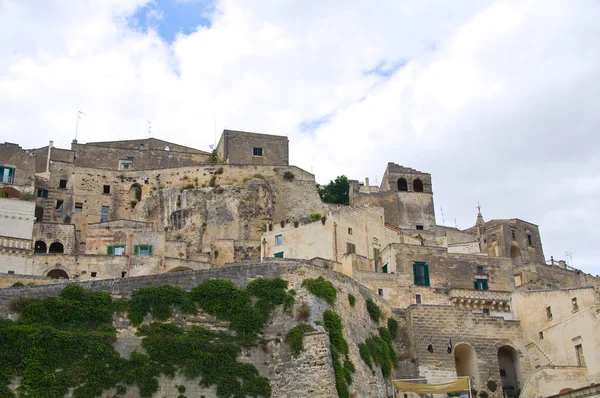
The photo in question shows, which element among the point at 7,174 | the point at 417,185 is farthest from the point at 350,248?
the point at 7,174

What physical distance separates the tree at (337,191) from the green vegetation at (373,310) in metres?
26.9

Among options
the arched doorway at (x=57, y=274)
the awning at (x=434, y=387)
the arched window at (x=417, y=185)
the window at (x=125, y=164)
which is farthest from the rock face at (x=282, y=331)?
the window at (x=125, y=164)

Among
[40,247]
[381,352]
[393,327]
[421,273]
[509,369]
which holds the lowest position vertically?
[509,369]

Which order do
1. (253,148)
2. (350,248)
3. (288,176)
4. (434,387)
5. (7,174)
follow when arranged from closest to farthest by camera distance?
(434,387), (350,248), (7,174), (288,176), (253,148)

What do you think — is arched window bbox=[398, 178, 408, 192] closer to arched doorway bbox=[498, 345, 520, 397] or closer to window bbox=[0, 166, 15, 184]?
arched doorway bbox=[498, 345, 520, 397]

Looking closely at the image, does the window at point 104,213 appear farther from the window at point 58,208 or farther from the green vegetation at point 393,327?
the green vegetation at point 393,327

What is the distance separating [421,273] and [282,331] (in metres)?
14.8

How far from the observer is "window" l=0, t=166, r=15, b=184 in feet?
179

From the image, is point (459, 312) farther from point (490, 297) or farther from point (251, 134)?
point (251, 134)

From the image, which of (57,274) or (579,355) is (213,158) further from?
(579,355)

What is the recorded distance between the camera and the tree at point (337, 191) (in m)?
66.8

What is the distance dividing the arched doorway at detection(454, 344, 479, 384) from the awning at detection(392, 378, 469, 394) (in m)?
4.62

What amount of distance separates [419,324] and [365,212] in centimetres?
1213

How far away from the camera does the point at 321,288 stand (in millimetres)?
35531
